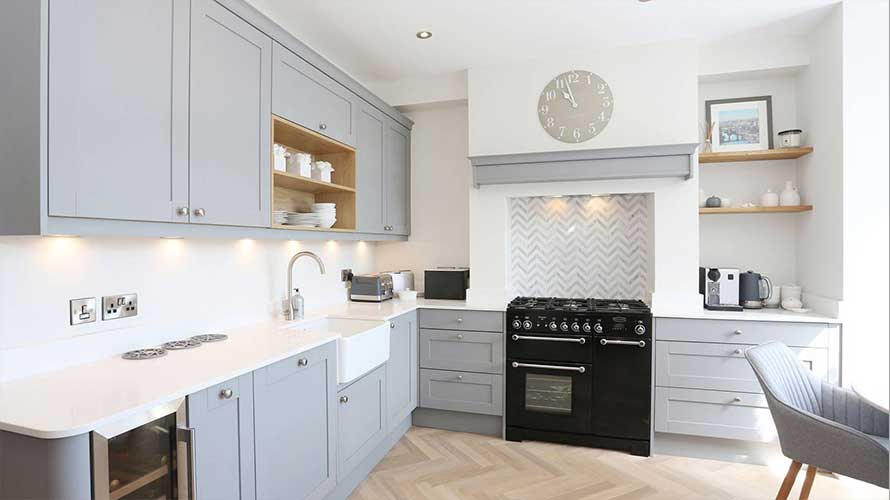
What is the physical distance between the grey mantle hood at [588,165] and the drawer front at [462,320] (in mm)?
949

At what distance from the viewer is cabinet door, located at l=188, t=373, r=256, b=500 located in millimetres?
1543

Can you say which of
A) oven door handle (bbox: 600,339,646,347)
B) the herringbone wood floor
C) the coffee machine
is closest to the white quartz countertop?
the herringbone wood floor

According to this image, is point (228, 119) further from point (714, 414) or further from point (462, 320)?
point (714, 414)

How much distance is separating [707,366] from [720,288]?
57 centimetres

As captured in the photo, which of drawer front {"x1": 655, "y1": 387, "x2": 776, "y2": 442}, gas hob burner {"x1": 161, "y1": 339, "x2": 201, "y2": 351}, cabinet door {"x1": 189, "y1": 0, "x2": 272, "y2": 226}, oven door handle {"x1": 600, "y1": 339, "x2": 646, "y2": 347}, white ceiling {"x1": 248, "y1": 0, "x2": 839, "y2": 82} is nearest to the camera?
cabinet door {"x1": 189, "y1": 0, "x2": 272, "y2": 226}

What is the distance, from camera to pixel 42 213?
1.36 meters

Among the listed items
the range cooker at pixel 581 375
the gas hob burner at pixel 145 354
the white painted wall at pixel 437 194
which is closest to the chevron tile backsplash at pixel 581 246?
the range cooker at pixel 581 375

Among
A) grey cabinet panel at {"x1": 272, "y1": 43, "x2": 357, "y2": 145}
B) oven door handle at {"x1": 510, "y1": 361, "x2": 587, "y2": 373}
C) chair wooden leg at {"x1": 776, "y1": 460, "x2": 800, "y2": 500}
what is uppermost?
grey cabinet panel at {"x1": 272, "y1": 43, "x2": 357, "y2": 145}

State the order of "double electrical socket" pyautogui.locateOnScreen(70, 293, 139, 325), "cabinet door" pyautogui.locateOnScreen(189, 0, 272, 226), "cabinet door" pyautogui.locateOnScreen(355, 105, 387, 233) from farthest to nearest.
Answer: "cabinet door" pyautogui.locateOnScreen(355, 105, 387, 233), "cabinet door" pyautogui.locateOnScreen(189, 0, 272, 226), "double electrical socket" pyautogui.locateOnScreen(70, 293, 139, 325)

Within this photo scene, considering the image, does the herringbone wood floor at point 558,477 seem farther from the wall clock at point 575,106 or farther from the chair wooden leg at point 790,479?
the wall clock at point 575,106

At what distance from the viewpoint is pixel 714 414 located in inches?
113

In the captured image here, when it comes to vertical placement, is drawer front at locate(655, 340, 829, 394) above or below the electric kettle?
below

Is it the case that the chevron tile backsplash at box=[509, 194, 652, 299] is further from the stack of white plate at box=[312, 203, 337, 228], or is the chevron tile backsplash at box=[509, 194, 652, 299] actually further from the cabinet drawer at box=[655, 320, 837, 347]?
the stack of white plate at box=[312, 203, 337, 228]

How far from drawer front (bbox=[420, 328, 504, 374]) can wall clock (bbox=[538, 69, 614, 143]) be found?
150 cm
